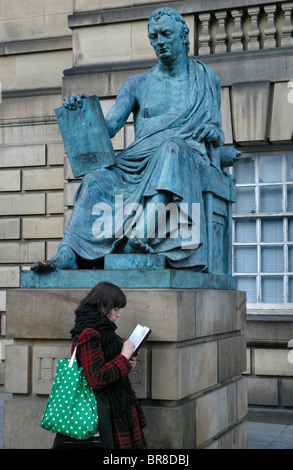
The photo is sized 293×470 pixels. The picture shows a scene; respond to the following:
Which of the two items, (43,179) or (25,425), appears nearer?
(25,425)

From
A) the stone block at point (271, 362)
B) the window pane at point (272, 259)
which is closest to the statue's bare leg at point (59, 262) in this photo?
the stone block at point (271, 362)

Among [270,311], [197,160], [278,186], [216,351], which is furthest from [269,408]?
[197,160]

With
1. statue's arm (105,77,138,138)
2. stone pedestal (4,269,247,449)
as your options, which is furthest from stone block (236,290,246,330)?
statue's arm (105,77,138,138)

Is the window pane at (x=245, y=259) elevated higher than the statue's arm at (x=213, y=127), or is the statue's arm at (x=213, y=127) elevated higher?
the statue's arm at (x=213, y=127)

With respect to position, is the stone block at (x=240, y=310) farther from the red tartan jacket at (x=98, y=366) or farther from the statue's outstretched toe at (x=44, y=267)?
the red tartan jacket at (x=98, y=366)

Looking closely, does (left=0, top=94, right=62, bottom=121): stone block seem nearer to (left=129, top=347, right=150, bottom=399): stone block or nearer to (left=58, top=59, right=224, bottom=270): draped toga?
(left=58, top=59, right=224, bottom=270): draped toga

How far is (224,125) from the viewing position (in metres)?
10.6

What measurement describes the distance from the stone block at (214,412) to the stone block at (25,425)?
109cm

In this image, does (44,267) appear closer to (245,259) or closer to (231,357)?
(231,357)

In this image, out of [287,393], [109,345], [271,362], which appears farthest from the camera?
[271,362]

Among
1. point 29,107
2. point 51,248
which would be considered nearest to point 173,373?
point 51,248

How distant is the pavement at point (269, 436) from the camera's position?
7.21 metres

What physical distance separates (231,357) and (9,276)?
6.81 meters

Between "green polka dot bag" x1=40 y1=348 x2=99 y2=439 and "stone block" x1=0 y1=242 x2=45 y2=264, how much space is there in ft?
27.9
